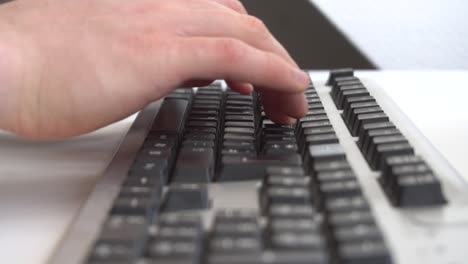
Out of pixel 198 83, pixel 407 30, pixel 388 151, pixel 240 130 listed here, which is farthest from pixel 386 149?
pixel 407 30

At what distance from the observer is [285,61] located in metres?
0.44

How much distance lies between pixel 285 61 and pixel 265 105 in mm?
59

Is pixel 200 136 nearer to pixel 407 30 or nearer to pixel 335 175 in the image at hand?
pixel 335 175

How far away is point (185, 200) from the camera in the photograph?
1.11 feet

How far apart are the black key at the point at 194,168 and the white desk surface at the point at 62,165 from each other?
7 centimetres

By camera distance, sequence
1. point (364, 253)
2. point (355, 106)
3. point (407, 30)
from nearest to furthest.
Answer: point (364, 253) < point (355, 106) < point (407, 30)

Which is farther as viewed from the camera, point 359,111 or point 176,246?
point 359,111

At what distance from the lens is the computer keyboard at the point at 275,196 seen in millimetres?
286

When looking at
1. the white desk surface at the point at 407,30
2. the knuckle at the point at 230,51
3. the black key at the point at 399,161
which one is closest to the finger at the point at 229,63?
the knuckle at the point at 230,51

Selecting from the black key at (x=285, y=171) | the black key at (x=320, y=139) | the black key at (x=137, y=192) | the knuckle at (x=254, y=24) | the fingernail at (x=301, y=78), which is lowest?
the black key at (x=320, y=139)

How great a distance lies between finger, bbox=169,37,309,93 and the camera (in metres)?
0.42

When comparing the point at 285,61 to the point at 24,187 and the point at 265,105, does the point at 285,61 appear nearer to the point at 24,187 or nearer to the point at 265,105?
the point at 265,105

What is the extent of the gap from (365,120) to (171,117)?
0.15m

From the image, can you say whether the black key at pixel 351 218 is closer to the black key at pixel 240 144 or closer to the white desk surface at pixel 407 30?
the black key at pixel 240 144
